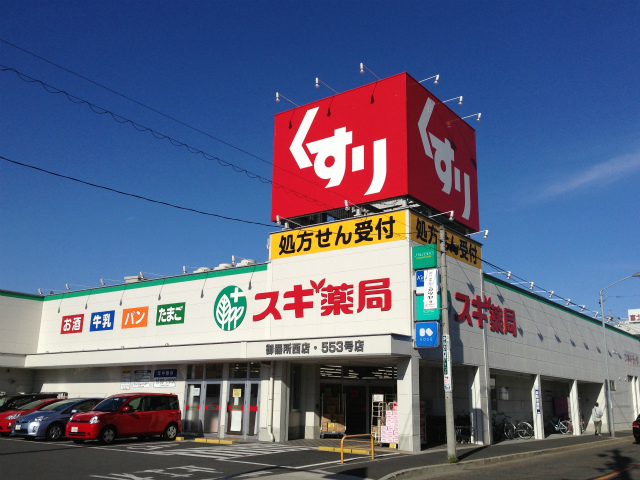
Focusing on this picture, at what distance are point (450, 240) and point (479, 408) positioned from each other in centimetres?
691

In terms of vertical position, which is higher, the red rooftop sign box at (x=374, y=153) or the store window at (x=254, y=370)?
the red rooftop sign box at (x=374, y=153)

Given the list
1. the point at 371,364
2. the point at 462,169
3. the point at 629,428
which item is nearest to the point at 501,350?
the point at 371,364

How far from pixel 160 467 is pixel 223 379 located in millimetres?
10049

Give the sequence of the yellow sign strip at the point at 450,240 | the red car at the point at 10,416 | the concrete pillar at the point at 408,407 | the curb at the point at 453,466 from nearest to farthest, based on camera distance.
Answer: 1. the curb at the point at 453,466
2. the concrete pillar at the point at 408,407
3. the yellow sign strip at the point at 450,240
4. the red car at the point at 10,416

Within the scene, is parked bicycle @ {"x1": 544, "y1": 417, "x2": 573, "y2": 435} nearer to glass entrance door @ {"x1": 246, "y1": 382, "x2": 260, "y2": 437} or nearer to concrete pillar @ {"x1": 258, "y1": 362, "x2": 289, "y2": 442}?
concrete pillar @ {"x1": 258, "y1": 362, "x2": 289, "y2": 442}

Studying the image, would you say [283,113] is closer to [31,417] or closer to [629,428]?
[31,417]

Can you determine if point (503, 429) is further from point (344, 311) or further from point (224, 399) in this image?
point (224, 399)

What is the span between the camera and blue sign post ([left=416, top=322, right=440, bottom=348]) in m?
19.4

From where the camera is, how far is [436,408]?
2500 cm

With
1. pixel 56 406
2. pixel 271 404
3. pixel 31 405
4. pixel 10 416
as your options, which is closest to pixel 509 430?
pixel 271 404

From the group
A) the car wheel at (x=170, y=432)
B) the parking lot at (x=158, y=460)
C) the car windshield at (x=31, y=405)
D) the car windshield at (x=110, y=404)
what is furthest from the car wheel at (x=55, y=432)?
the car wheel at (x=170, y=432)

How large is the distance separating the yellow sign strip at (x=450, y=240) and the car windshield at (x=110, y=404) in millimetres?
12023

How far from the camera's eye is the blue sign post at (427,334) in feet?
63.8

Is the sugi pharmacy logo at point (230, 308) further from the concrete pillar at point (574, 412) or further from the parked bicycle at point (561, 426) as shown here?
the parked bicycle at point (561, 426)
